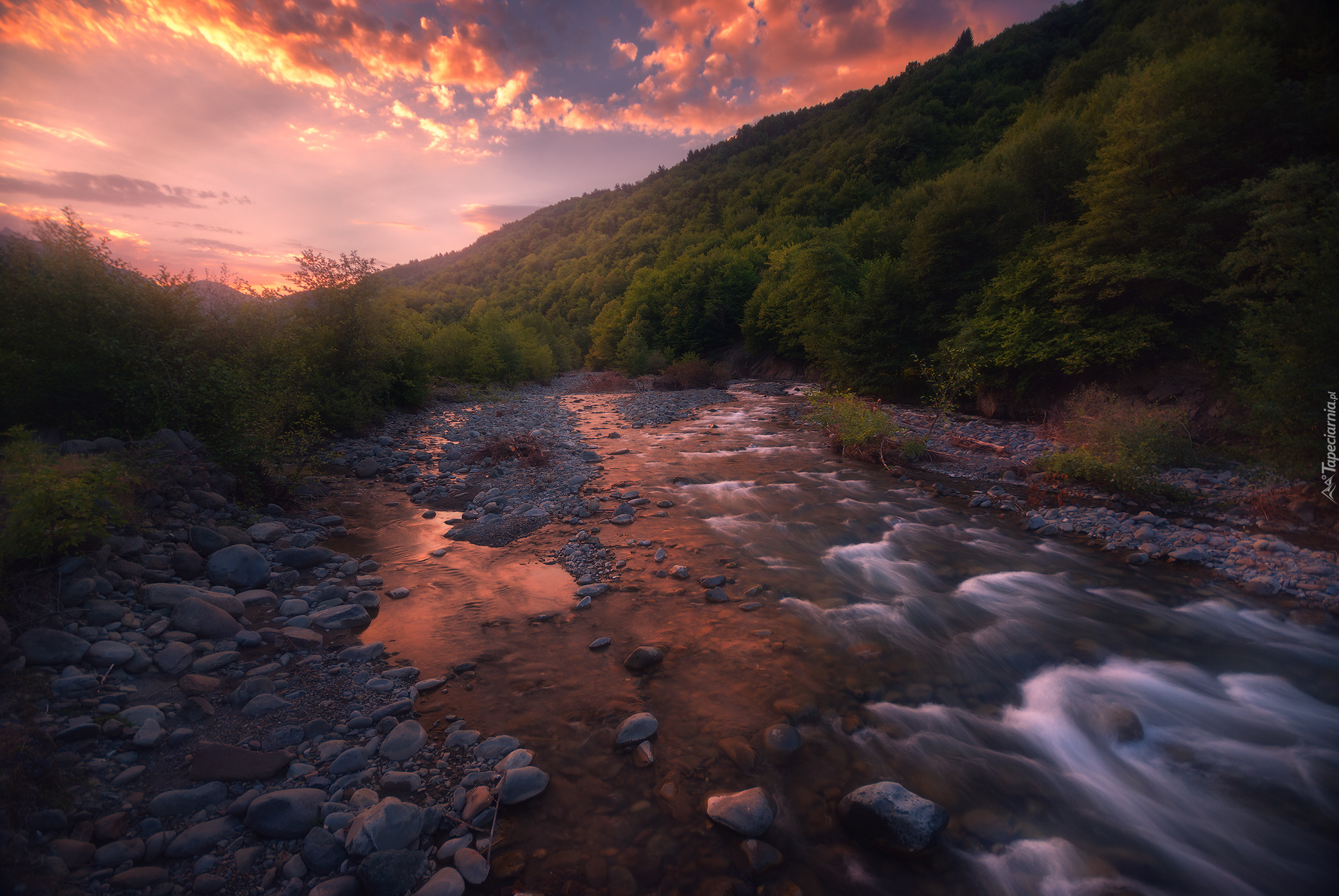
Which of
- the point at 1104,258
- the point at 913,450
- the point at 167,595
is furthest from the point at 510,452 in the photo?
the point at 1104,258

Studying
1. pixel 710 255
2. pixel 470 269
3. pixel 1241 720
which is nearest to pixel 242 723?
pixel 1241 720

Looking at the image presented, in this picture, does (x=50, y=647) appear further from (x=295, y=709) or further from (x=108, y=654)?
(x=295, y=709)

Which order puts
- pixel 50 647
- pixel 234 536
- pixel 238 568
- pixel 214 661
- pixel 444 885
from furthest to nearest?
pixel 234 536
pixel 238 568
pixel 214 661
pixel 50 647
pixel 444 885

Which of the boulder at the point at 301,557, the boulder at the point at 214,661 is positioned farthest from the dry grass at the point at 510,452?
the boulder at the point at 214,661

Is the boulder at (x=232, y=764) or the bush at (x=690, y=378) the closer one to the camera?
the boulder at (x=232, y=764)

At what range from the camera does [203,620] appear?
5.40 meters

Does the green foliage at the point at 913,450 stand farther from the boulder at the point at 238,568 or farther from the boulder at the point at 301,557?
the boulder at the point at 238,568

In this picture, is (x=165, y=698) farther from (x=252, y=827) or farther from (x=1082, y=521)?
(x=1082, y=521)

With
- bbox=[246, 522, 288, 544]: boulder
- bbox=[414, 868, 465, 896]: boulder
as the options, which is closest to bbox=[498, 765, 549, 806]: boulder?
bbox=[414, 868, 465, 896]: boulder

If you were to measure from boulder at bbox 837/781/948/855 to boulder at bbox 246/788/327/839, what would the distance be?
13.4 ft

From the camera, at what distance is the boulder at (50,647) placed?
4285 mm

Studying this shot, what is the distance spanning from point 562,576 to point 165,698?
4.49 m

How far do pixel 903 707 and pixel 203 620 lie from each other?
319 inches

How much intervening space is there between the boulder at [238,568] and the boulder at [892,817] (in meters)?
7.89
